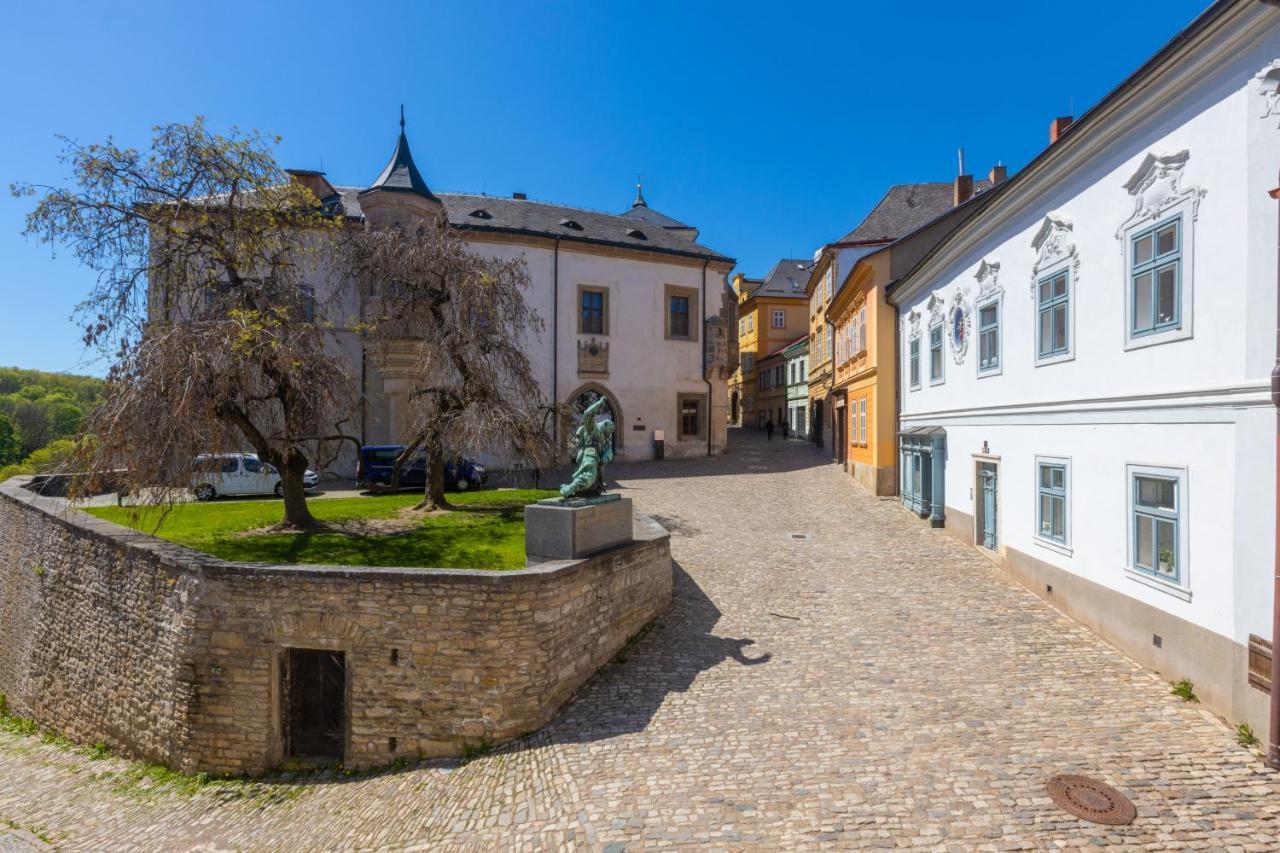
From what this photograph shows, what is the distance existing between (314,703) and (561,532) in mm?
4010

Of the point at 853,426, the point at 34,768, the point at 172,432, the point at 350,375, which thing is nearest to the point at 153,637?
the point at 172,432

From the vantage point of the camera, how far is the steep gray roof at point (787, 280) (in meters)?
47.5

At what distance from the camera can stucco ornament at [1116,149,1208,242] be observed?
279 inches

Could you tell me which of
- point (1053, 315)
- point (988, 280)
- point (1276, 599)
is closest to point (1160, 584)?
point (1276, 599)

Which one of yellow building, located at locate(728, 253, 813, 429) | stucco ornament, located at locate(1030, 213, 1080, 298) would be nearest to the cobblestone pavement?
stucco ornament, located at locate(1030, 213, 1080, 298)

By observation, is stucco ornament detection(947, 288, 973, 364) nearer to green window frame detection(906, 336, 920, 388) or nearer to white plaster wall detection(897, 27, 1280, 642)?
white plaster wall detection(897, 27, 1280, 642)

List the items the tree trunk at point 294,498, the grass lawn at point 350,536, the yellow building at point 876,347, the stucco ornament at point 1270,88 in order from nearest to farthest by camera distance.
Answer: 1. the stucco ornament at point 1270,88
2. the grass lawn at point 350,536
3. the tree trunk at point 294,498
4. the yellow building at point 876,347

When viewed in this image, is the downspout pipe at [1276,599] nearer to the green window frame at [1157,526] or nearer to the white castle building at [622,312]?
the green window frame at [1157,526]

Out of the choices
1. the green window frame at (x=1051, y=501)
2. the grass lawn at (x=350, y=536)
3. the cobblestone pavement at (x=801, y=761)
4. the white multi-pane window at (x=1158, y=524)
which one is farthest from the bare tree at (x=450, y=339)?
the white multi-pane window at (x=1158, y=524)

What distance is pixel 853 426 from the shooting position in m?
22.9

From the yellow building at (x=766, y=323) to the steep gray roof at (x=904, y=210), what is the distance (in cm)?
1862

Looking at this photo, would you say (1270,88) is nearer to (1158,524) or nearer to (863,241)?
(1158,524)

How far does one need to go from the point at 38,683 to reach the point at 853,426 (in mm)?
22526

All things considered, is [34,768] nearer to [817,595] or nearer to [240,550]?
[240,550]
